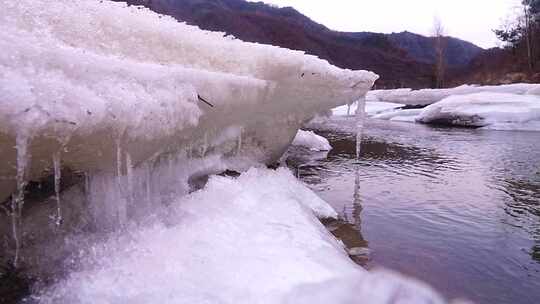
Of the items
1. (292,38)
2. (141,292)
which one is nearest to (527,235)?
(141,292)

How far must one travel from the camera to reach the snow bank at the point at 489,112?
11141mm

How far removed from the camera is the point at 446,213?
11.0 feet

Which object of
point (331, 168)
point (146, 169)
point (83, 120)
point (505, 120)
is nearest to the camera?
point (83, 120)

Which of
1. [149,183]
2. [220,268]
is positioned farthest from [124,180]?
[220,268]

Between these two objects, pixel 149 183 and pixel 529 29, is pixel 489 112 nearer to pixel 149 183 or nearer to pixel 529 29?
pixel 149 183

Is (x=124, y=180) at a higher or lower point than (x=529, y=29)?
lower

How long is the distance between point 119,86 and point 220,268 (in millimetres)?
757

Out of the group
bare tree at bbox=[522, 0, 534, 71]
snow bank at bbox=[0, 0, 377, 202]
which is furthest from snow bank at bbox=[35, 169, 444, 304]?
bare tree at bbox=[522, 0, 534, 71]

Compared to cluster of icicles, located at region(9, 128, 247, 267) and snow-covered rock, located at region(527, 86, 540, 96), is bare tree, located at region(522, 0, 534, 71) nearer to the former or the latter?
snow-covered rock, located at region(527, 86, 540, 96)

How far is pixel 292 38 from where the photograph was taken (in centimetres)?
4662

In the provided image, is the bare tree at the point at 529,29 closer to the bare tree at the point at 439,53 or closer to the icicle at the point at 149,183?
the bare tree at the point at 439,53

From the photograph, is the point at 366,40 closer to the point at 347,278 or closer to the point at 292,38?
the point at 292,38

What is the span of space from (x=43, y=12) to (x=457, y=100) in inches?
520

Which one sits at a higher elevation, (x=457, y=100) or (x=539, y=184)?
(x=457, y=100)
